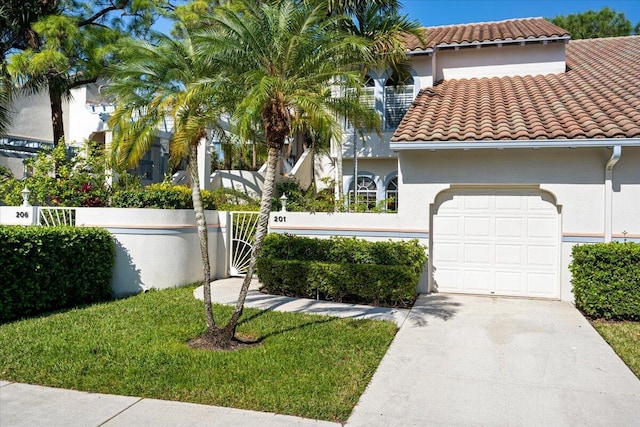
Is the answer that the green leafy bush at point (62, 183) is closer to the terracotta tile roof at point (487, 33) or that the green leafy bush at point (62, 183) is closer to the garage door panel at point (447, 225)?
the garage door panel at point (447, 225)

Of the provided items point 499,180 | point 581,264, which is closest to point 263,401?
point 581,264

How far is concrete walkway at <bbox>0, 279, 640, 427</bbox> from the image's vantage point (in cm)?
486

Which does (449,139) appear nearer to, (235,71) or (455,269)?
(455,269)

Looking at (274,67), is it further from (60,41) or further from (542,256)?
(60,41)

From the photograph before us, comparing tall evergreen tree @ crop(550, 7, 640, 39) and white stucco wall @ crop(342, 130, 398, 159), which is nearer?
white stucco wall @ crop(342, 130, 398, 159)

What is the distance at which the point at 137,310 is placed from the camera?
909cm

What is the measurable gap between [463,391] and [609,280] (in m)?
4.80

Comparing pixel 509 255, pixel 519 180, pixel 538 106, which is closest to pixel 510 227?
pixel 509 255

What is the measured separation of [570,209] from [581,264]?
162 centimetres

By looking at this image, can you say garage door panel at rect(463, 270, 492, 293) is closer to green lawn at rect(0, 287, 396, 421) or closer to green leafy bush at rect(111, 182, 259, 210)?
green lawn at rect(0, 287, 396, 421)

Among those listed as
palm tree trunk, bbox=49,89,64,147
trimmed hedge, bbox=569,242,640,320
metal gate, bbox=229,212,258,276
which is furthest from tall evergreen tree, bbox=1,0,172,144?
trimmed hedge, bbox=569,242,640,320

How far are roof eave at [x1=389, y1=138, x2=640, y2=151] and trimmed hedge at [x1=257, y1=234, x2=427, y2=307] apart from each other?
6.84 feet

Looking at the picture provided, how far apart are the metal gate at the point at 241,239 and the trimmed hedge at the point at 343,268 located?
1.55 m

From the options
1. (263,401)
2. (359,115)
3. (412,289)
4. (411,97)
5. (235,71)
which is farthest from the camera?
(411,97)
